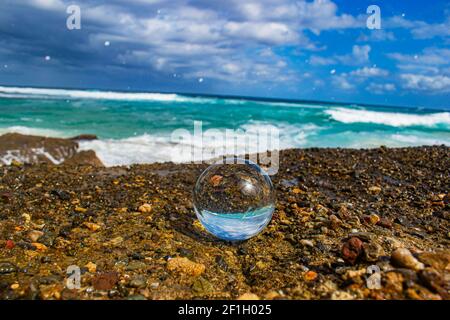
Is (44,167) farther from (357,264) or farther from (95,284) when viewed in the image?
(357,264)

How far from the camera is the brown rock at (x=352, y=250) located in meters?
2.90

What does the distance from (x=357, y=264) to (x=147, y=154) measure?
29.1 feet

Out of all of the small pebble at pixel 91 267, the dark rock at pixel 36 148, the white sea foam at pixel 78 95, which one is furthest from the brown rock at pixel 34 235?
the white sea foam at pixel 78 95

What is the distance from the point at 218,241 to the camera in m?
3.50

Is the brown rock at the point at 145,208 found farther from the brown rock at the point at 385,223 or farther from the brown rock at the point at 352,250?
the brown rock at the point at 385,223

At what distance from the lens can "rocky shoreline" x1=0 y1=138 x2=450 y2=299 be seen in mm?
2561

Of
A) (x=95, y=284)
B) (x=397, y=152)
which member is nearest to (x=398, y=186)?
(x=397, y=152)

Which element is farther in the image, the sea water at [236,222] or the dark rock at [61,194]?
the dark rock at [61,194]

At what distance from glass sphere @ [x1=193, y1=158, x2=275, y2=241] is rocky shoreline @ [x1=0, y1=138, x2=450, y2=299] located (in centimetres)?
20

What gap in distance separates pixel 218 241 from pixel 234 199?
54cm

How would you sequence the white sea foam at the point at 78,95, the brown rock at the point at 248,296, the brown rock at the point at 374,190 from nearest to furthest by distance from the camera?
the brown rock at the point at 248,296
the brown rock at the point at 374,190
the white sea foam at the point at 78,95

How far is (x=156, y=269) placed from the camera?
292 centimetres

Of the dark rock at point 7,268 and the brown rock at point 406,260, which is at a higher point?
the brown rock at point 406,260

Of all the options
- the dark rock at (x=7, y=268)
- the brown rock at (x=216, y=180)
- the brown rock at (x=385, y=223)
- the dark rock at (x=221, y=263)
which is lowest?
the dark rock at (x=221, y=263)
